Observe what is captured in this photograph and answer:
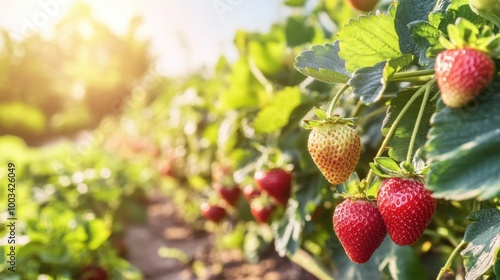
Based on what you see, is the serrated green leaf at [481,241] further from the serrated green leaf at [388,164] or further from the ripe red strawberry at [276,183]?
the ripe red strawberry at [276,183]

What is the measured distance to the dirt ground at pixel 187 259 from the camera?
3029mm

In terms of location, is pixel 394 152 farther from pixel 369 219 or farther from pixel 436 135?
pixel 436 135

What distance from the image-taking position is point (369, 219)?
0.94 m

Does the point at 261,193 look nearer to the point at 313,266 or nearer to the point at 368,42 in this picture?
the point at 313,266

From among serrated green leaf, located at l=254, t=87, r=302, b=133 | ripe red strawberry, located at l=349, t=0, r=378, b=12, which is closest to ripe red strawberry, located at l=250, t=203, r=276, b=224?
serrated green leaf, located at l=254, t=87, r=302, b=133

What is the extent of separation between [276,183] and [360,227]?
738mm

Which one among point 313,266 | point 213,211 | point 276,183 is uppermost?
point 276,183

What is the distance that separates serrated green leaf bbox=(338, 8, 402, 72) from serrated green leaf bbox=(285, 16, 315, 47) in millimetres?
1127

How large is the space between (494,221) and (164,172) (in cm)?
306

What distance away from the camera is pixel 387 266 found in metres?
1.51

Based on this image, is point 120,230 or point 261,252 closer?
point 261,252

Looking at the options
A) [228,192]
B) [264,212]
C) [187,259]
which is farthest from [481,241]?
[187,259]

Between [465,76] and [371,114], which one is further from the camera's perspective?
[371,114]

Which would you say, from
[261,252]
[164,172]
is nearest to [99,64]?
[164,172]
